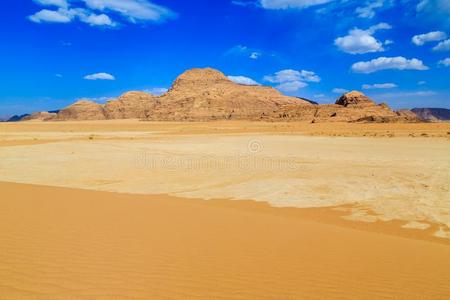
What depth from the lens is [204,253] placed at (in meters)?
5.23

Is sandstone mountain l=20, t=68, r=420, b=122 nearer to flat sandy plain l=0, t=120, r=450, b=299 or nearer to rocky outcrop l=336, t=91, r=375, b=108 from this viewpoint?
rocky outcrop l=336, t=91, r=375, b=108

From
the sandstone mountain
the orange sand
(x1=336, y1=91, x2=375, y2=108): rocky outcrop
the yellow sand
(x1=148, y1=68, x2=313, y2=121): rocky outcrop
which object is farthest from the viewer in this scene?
(x1=148, y1=68, x2=313, y2=121): rocky outcrop

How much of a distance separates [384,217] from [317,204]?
5.86ft

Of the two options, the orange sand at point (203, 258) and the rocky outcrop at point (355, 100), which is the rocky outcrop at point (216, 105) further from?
the orange sand at point (203, 258)

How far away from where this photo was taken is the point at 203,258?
16.5ft

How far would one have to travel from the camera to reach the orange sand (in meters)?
4.00

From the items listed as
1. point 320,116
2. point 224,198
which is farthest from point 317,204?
point 320,116

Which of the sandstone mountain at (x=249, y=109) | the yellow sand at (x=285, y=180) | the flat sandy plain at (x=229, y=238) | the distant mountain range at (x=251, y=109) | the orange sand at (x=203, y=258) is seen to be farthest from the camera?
the sandstone mountain at (x=249, y=109)

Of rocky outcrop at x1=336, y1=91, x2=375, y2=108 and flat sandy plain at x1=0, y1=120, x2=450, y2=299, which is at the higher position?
rocky outcrop at x1=336, y1=91, x2=375, y2=108

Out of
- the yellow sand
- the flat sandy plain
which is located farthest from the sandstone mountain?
the flat sandy plain

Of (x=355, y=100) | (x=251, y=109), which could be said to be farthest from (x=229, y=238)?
(x=251, y=109)

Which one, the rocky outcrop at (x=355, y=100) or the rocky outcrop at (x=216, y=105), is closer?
the rocky outcrop at (x=355, y=100)

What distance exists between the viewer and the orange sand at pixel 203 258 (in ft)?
13.1

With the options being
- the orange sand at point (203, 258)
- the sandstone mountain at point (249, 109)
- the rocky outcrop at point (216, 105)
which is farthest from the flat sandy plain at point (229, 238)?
the rocky outcrop at point (216, 105)
